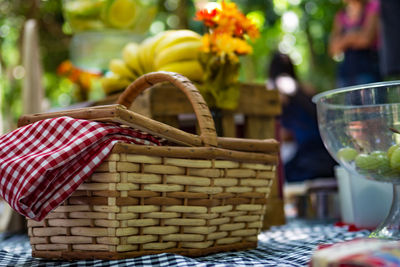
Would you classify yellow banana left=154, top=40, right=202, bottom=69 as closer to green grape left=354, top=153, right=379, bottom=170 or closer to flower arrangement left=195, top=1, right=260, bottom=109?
flower arrangement left=195, top=1, right=260, bottom=109

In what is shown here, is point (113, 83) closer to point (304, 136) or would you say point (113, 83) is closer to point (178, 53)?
point (178, 53)

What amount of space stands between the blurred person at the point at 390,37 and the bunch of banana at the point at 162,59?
1.00m

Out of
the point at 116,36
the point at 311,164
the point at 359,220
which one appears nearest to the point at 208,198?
the point at 359,220

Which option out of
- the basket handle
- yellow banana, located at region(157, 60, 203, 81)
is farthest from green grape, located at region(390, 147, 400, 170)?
yellow banana, located at region(157, 60, 203, 81)

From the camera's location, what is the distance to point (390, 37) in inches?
78.4

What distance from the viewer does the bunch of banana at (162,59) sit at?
4.19 feet

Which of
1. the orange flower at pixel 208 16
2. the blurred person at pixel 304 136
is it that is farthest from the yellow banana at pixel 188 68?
the blurred person at pixel 304 136

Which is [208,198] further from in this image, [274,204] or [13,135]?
[274,204]

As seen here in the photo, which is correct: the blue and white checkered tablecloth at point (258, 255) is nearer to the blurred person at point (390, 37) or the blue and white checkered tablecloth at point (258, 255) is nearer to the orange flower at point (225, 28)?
the orange flower at point (225, 28)

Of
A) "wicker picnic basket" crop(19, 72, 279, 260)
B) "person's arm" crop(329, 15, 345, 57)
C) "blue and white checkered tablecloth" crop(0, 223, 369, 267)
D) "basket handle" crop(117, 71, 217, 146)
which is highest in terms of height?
"person's arm" crop(329, 15, 345, 57)

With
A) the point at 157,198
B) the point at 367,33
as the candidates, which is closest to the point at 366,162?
the point at 157,198

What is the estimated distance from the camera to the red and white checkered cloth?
28.6 inches

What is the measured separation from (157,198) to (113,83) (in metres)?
0.69

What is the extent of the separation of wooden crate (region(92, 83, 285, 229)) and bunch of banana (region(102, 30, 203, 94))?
0.07 meters
